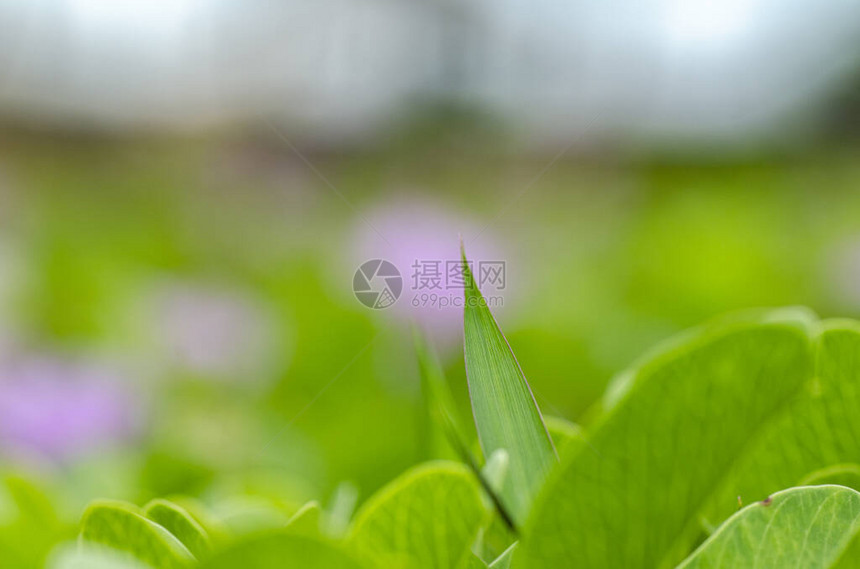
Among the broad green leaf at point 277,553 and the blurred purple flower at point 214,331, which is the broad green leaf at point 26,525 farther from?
the blurred purple flower at point 214,331

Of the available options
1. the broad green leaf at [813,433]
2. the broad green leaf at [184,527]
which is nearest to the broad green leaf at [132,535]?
the broad green leaf at [184,527]

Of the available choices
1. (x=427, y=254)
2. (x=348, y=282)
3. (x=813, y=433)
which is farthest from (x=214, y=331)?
(x=813, y=433)

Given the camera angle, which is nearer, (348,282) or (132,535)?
(132,535)

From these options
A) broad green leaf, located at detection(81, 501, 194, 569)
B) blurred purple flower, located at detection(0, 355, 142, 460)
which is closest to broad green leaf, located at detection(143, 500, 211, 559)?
broad green leaf, located at detection(81, 501, 194, 569)

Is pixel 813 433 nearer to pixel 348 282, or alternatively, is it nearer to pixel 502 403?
pixel 502 403

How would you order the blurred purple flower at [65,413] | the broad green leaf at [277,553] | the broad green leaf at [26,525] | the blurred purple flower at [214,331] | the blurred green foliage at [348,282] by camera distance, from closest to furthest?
the broad green leaf at [277,553] → the broad green leaf at [26,525] → the blurred green foliage at [348,282] → the blurred purple flower at [65,413] → the blurred purple flower at [214,331]

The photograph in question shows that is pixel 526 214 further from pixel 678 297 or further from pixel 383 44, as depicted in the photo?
pixel 383 44

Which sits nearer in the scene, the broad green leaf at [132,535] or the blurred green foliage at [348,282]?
the broad green leaf at [132,535]

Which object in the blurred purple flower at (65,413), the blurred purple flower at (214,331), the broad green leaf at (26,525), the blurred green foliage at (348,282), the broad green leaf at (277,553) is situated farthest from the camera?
the blurred purple flower at (214,331)

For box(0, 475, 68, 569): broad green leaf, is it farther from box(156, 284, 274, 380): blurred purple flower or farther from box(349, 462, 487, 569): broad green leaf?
box(156, 284, 274, 380): blurred purple flower
